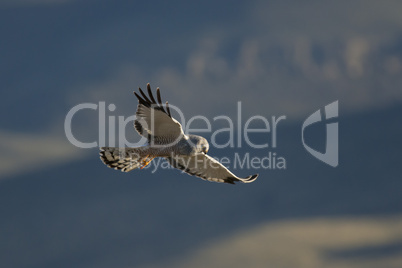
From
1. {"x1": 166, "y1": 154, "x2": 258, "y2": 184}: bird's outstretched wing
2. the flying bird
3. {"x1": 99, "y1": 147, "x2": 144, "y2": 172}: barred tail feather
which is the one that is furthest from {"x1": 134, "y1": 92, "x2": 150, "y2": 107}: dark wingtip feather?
{"x1": 166, "y1": 154, "x2": 258, "y2": 184}: bird's outstretched wing

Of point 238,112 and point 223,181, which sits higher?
point 238,112

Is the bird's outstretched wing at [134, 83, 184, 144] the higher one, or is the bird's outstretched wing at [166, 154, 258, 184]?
the bird's outstretched wing at [134, 83, 184, 144]

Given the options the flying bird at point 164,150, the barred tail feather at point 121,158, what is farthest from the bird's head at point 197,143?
the barred tail feather at point 121,158

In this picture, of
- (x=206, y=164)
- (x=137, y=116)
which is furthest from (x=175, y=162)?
(x=137, y=116)

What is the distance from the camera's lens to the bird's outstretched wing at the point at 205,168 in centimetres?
2905

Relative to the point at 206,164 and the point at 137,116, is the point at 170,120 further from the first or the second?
the point at 206,164

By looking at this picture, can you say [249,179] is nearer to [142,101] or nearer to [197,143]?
[197,143]

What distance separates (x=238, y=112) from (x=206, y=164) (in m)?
2.19

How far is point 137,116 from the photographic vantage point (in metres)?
26.6

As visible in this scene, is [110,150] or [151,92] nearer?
[151,92]

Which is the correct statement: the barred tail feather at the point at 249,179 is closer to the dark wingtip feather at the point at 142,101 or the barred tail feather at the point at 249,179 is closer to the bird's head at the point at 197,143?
the bird's head at the point at 197,143

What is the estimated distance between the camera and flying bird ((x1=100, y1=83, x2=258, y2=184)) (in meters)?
26.1

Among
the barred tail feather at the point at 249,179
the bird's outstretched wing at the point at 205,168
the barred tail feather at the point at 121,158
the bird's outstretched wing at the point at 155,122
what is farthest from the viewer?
the bird's outstretched wing at the point at 205,168

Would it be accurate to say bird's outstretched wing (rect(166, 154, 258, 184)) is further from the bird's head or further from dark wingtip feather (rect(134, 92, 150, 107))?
dark wingtip feather (rect(134, 92, 150, 107))
